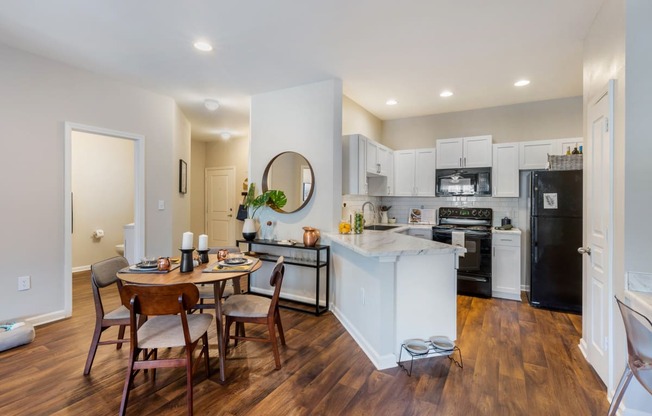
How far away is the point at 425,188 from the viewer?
4.94m

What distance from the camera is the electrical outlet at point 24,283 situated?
3.03 meters

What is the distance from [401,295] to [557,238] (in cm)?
237

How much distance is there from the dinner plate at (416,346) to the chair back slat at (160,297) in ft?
5.25

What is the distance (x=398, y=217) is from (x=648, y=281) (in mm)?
3753

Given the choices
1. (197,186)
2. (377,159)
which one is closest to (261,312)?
(377,159)

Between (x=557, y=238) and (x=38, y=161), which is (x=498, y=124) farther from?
(x=38, y=161)

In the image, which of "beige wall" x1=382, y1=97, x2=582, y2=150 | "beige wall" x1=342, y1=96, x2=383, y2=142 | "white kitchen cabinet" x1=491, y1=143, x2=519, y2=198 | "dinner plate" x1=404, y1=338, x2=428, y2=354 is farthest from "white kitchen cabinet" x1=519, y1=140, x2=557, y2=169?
"dinner plate" x1=404, y1=338, x2=428, y2=354

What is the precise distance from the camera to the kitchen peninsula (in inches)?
94.6

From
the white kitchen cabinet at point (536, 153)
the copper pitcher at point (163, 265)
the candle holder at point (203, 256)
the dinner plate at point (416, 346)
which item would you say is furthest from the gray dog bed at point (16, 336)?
the white kitchen cabinet at point (536, 153)

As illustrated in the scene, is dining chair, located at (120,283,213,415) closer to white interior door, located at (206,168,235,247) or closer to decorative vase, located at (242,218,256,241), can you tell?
decorative vase, located at (242,218,256,241)

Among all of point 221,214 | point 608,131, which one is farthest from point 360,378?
point 221,214

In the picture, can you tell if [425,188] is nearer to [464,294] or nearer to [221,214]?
[464,294]

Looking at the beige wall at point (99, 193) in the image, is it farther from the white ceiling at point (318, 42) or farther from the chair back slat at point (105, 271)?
the chair back slat at point (105, 271)

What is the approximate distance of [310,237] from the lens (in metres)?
3.57
